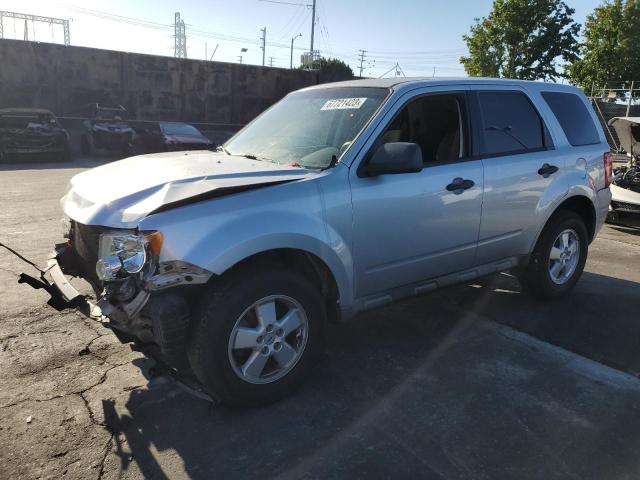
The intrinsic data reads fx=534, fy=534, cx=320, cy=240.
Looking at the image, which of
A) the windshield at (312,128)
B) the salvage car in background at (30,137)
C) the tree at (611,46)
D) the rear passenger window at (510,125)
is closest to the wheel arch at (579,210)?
the rear passenger window at (510,125)

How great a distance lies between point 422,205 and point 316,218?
897 mm

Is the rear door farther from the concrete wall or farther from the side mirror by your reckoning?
the concrete wall

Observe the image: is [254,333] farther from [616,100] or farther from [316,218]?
[616,100]

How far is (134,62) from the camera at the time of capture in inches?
999

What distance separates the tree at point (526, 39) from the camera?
37.5 metres

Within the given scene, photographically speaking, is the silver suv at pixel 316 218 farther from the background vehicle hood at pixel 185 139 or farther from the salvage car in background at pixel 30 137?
the background vehicle hood at pixel 185 139

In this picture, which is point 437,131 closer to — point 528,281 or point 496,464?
point 528,281

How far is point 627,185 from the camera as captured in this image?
8422 mm

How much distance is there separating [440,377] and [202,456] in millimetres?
1654

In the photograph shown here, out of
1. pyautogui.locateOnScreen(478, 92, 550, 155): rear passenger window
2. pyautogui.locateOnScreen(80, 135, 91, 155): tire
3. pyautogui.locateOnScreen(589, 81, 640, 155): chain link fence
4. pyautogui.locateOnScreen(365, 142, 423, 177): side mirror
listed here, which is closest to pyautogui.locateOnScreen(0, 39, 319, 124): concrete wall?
pyautogui.locateOnScreen(80, 135, 91, 155): tire

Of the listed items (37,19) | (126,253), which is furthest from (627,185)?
(37,19)

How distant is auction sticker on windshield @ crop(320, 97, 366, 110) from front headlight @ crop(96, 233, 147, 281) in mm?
1821

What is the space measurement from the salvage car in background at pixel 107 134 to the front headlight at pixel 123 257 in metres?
17.7

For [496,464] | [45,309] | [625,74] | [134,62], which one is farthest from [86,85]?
[625,74]
